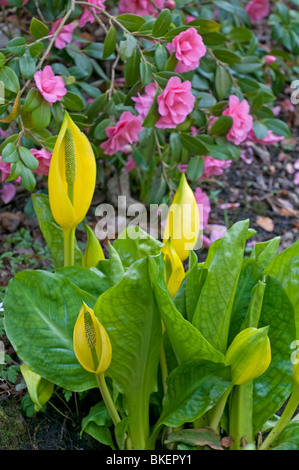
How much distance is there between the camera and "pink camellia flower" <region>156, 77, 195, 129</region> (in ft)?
4.96

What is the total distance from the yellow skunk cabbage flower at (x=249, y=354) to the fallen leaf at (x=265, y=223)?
47.5 inches

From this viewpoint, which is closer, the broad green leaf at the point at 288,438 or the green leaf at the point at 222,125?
the broad green leaf at the point at 288,438

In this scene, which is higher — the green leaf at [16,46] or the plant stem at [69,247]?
the green leaf at [16,46]

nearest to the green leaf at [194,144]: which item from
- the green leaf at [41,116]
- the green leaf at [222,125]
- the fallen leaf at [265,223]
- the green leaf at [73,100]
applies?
the green leaf at [222,125]

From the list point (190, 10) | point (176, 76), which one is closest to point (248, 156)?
point (190, 10)

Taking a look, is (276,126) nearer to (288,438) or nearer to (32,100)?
(32,100)

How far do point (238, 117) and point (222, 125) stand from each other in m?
0.05

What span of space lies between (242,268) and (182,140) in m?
0.58

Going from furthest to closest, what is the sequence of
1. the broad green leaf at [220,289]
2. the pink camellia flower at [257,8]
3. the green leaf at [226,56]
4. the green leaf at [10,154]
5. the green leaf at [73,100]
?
1. the pink camellia flower at [257,8]
2. the green leaf at [226,56]
3. the green leaf at [73,100]
4. the green leaf at [10,154]
5. the broad green leaf at [220,289]

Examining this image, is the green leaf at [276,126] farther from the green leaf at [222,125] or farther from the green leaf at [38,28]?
the green leaf at [38,28]

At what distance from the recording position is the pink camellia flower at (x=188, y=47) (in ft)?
4.99

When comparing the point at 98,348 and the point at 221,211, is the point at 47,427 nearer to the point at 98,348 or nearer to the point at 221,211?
→ the point at 98,348

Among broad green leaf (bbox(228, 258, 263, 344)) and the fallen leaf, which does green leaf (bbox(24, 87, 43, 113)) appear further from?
the fallen leaf

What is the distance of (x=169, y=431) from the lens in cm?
120
